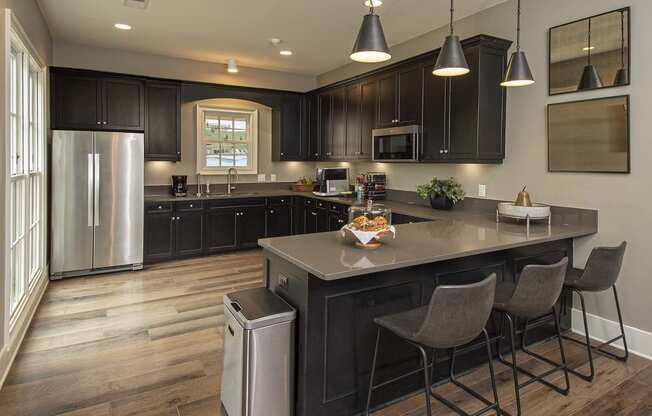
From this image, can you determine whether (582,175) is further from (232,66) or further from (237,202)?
(232,66)

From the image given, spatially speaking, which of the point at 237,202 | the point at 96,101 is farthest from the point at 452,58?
the point at 96,101

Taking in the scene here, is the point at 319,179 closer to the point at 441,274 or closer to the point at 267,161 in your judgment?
the point at 267,161

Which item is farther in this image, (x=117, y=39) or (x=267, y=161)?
(x=267, y=161)

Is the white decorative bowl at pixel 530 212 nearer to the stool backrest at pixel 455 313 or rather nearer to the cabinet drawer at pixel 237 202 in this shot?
the stool backrest at pixel 455 313

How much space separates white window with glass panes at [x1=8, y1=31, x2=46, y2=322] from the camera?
319cm

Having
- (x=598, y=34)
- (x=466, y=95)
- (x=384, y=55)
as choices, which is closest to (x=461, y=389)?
(x=384, y=55)

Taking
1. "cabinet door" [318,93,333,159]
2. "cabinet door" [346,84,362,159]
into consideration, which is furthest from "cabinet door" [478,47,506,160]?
"cabinet door" [318,93,333,159]

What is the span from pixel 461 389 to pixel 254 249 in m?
4.25

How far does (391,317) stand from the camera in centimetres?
212

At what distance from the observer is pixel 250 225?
6219 mm

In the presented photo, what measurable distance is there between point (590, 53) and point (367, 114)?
2.56 m

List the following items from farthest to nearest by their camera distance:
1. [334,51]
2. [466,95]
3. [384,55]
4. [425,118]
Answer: [334,51]
[425,118]
[466,95]
[384,55]

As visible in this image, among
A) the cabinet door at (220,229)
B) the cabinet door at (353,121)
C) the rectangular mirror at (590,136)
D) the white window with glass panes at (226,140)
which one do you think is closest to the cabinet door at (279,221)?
the cabinet door at (220,229)

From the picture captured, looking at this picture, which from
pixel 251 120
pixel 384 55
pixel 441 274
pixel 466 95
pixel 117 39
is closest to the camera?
pixel 384 55
